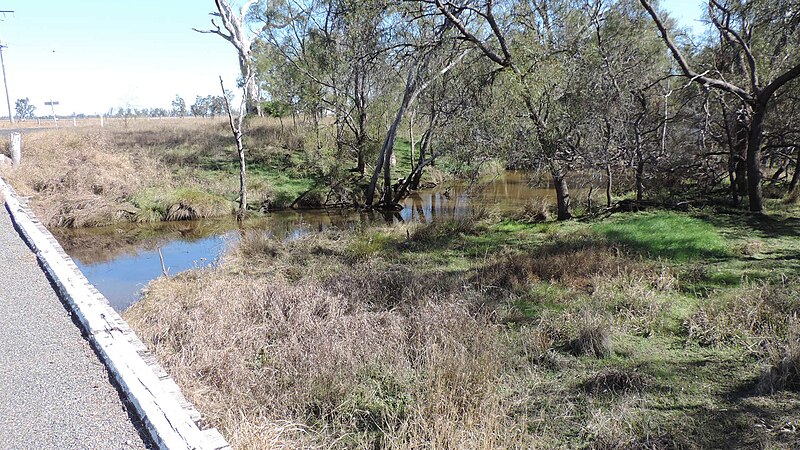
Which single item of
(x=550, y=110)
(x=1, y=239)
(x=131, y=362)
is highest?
(x=550, y=110)

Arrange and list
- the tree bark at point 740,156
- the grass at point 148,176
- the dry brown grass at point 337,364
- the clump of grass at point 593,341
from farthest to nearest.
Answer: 1. the grass at point 148,176
2. the tree bark at point 740,156
3. the clump of grass at point 593,341
4. the dry brown grass at point 337,364

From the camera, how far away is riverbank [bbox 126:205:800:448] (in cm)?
409

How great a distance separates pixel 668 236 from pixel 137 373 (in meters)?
9.03

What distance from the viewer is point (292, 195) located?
1919cm

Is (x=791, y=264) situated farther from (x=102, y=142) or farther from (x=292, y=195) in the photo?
(x=102, y=142)

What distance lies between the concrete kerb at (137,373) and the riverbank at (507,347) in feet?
1.28

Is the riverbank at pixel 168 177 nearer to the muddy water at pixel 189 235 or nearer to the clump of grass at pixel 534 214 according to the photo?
the muddy water at pixel 189 235

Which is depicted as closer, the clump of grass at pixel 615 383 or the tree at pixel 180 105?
the clump of grass at pixel 615 383

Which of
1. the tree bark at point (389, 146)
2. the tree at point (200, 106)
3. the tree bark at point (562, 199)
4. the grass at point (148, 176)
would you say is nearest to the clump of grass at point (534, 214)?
the tree bark at point (562, 199)

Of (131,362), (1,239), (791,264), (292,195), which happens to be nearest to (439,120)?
(292,195)

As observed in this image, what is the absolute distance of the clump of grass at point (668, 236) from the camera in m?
8.41

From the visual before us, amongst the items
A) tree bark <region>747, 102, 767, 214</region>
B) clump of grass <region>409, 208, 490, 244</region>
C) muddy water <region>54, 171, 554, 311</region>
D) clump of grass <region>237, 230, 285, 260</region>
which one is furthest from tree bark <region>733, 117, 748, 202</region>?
clump of grass <region>237, 230, 285, 260</region>

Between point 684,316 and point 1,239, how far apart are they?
11.5 meters

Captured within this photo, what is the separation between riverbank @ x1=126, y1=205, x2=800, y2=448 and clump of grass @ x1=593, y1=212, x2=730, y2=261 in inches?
2.4
